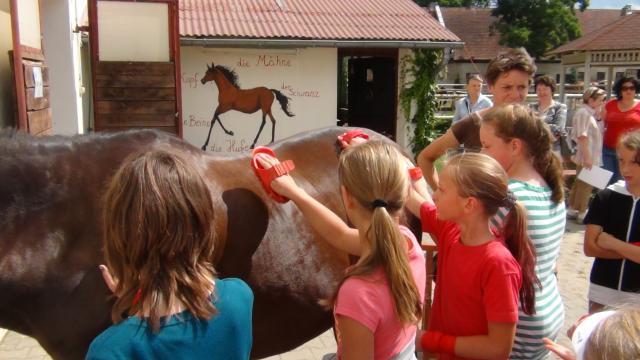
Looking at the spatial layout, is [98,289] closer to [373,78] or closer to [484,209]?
[484,209]

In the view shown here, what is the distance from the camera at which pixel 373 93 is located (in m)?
12.5

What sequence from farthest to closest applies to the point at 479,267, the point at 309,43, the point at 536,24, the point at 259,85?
the point at 536,24 → the point at 259,85 → the point at 309,43 → the point at 479,267

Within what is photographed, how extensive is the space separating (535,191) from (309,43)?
8.27 meters

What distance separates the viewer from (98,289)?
6.11ft

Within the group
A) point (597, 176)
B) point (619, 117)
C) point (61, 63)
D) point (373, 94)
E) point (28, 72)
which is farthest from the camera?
point (373, 94)

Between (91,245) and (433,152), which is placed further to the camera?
(433,152)

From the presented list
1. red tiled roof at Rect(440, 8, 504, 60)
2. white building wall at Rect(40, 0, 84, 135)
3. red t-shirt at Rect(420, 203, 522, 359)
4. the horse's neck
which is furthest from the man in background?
red tiled roof at Rect(440, 8, 504, 60)

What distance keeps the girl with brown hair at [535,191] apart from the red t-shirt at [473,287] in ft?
0.71

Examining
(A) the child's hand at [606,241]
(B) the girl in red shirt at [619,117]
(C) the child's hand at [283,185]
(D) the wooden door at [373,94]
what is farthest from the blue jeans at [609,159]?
(C) the child's hand at [283,185]

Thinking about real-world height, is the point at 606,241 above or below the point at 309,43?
below

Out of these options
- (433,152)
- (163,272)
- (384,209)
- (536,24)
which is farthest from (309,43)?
(536,24)

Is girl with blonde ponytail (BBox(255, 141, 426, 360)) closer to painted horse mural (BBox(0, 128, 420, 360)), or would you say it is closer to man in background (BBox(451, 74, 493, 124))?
painted horse mural (BBox(0, 128, 420, 360))

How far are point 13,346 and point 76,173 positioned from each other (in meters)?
2.44

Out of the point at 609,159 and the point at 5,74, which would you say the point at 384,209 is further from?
the point at 609,159
